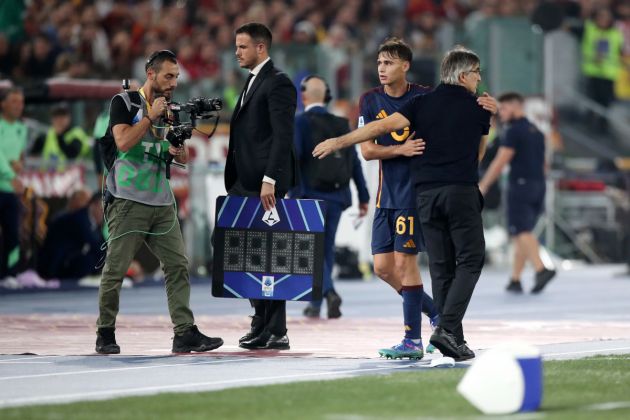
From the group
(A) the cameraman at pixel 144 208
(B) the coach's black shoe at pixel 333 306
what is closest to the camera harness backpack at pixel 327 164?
(B) the coach's black shoe at pixel 333 306

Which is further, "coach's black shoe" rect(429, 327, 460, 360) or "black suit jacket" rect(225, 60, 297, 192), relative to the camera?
"black suit jacket" rect(225, 60, 297, 192)

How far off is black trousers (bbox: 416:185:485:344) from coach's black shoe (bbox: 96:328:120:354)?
234 cm

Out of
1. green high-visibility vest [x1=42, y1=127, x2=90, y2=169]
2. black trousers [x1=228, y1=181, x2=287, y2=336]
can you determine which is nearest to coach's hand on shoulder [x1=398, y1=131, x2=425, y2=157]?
black trousers [x1=228, y1=181, x2=287, y2=336]

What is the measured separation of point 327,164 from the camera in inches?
616

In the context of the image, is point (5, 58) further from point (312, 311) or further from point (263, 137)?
point (263, 137)

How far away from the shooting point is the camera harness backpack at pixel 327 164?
15.6m

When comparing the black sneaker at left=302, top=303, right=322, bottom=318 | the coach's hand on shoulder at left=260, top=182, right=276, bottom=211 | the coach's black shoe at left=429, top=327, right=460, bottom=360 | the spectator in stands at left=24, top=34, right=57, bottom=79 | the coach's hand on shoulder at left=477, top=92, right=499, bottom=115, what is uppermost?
the spectator in stands at left=24, top=34, right=57, bottom=79

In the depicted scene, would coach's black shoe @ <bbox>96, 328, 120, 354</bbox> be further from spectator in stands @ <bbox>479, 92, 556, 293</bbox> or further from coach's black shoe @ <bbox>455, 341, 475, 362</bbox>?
spectator in stands @ <bbox>479, 92, 556, 293</bbox>

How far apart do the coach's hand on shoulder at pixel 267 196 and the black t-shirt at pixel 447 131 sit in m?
1.31

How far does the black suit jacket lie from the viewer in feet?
38.8

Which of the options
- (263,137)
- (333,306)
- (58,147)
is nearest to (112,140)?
(263,137)

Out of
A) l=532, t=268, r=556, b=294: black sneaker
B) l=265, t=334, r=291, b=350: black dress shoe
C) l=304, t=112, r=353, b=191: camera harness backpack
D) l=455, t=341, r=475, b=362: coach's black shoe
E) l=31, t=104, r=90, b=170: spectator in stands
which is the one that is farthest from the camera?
l=31, t=104, r=90, b=170: spectator in stands

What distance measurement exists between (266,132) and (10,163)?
26.8 feet

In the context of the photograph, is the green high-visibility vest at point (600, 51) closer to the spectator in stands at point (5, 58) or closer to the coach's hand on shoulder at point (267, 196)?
the spectator in stands at point (5, 58)
